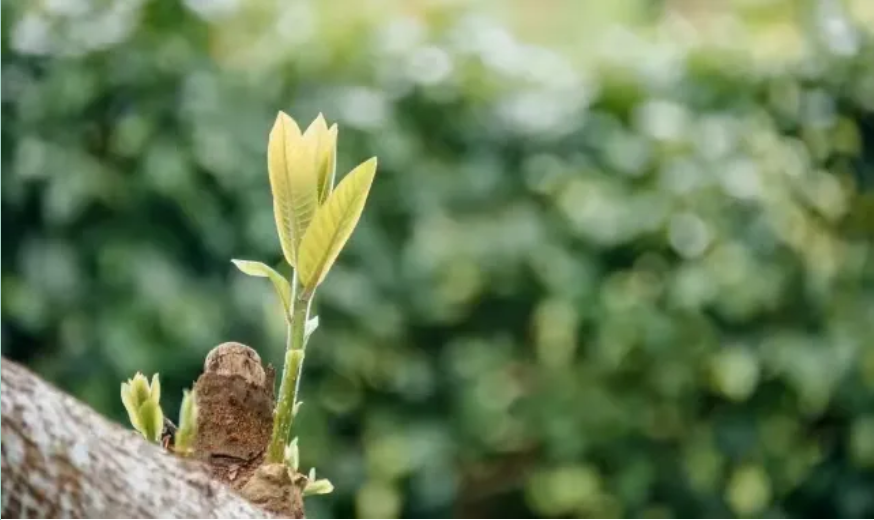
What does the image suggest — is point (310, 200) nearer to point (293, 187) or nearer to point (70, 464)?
point (293, 187)

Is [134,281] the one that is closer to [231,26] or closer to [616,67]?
[231,26]

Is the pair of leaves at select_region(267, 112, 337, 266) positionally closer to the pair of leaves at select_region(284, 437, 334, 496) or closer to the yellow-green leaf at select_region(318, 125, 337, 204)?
the yellow-green leaf at select_region(318, 125, 337, 204)

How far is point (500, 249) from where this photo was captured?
2320 mm

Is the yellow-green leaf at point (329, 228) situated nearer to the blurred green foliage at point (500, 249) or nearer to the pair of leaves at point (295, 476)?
the pair of leaves at point (295, 476)

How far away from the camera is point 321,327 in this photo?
2227 millimetres

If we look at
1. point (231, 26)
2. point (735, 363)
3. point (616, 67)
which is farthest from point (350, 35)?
point (735, 363)

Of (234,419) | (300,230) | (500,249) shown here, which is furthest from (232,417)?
(500,249)

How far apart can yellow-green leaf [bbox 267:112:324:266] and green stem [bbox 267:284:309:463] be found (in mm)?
32

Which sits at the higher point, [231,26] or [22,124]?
[231,26]

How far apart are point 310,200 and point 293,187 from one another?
0.5 inches

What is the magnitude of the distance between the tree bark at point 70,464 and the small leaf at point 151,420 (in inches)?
4.3

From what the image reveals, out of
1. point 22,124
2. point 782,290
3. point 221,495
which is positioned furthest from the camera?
point 782,290

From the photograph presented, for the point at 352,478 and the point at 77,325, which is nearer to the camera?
the point at 77,325

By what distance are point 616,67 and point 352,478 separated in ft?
3.11
